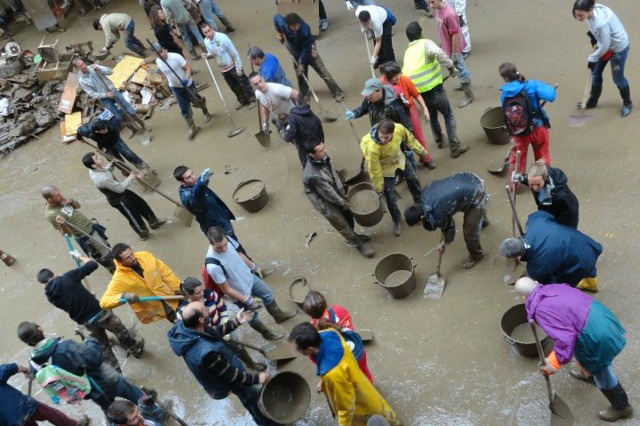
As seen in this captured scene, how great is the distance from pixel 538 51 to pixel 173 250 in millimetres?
6514

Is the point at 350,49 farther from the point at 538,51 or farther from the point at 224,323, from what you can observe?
the point at 224,323

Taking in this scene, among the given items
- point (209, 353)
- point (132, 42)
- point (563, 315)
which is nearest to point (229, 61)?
point (132, 42)

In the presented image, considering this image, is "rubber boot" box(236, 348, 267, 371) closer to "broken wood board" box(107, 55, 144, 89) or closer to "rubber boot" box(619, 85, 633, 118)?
"rubber boot" box(619, 85, 633, 118)

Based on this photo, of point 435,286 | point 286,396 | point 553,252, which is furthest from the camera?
point 435,286

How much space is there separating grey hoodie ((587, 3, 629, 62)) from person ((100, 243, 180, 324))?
5.72 meters

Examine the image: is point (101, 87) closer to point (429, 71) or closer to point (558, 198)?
point (429, 71)

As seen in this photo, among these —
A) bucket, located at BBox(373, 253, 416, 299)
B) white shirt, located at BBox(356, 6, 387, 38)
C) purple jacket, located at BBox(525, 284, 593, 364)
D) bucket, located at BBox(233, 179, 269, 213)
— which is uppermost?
white shirt, located at BBox(356, 6, 387, 38)

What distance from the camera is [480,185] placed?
17.6 ft

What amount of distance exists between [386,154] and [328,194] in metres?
0.80

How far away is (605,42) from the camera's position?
6.34 meters

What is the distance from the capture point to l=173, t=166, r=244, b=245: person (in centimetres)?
588

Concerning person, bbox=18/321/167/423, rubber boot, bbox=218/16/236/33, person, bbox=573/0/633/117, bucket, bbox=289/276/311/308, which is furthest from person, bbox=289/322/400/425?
rubber boot, bbox=218/16/236/33

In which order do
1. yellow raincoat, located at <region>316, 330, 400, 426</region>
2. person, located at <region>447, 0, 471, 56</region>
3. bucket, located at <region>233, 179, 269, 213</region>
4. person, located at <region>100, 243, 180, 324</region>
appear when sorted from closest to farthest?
yellow raincoat, located at <region>316, 330, 400, 426</region>
person, located at <region>100, 243, 180, 324</region>
bucket, located at <region>233, 179, 269, 213</region>
person, located at <region>447, 0, 471, 56</region>

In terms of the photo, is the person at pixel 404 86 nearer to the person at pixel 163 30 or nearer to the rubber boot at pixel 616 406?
the rubber boot at pixel 616 406
